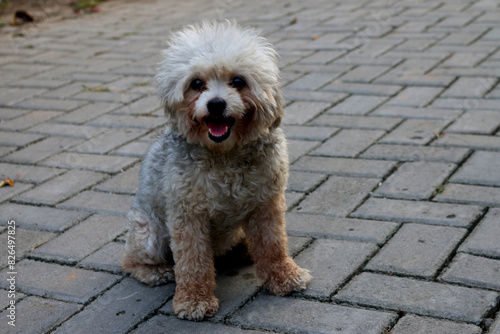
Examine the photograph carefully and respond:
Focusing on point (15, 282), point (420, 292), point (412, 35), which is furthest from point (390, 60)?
point (15, 282)

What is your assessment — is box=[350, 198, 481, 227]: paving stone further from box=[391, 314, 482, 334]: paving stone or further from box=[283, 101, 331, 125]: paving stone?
box=[283, 101, 331, 125]: paving stone

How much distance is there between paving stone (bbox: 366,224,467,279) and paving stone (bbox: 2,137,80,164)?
2.67 m

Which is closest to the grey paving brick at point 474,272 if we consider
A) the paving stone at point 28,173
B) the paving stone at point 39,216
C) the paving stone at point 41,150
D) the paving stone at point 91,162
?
the paving stone at point 39,216

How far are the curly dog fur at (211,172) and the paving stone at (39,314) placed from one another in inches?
14.9

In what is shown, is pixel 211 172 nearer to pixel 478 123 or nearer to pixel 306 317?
pixel 306 317

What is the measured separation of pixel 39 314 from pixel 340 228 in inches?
61.7

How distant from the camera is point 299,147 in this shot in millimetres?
4703

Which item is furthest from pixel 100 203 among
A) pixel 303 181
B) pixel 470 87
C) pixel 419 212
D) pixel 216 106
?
pixel 470 87

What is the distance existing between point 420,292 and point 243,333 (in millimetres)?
792

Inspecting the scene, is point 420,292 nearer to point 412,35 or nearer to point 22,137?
point 22,137

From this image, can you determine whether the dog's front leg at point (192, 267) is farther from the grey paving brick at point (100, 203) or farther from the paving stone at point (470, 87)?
the paving stone at point (470, 87)

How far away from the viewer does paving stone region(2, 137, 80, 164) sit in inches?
190

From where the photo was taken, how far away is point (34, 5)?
9.93 meters

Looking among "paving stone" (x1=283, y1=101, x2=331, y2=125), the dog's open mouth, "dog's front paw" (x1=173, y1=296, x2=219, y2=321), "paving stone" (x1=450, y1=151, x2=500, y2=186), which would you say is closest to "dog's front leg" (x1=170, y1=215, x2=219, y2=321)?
"dog's front paw" (x1=173, y1=296, x2=219, y2=321)
